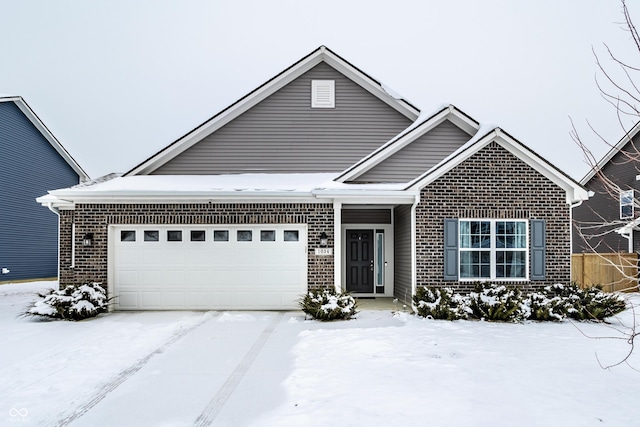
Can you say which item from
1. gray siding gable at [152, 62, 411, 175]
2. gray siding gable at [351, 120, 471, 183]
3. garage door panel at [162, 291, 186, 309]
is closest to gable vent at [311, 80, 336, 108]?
gray siding gable at [152, 62, 411, 175]

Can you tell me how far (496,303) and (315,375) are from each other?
5.45m

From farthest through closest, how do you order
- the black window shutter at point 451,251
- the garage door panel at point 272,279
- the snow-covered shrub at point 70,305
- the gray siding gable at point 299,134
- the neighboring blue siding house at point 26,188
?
the neighboring blue siding house at point 26,188
the gray siding gable at point 299,134
the garage door panel at point 272,279
the black window shutter at point 451,251
the snow-covered shrub at point 70,305

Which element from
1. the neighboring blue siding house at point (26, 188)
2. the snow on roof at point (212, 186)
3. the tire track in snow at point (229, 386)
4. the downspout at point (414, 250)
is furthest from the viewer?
→ the neighboring blue siding house at point (26, 188)

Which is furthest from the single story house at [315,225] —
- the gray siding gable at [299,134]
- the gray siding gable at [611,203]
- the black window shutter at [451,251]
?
the gray siding gable at [611,203]

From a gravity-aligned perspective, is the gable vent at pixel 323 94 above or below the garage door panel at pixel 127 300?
above

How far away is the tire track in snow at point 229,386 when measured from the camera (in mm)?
4828

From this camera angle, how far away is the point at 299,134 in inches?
557

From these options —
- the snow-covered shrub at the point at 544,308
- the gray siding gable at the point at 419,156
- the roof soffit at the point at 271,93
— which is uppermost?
the roof soffit at the point at 271,93

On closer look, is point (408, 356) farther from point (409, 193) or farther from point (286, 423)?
point (409, 193)

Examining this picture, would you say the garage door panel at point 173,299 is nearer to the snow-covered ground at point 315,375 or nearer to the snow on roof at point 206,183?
the snow-covered ground at point 315,375

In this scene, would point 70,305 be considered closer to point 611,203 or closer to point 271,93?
point 271,93

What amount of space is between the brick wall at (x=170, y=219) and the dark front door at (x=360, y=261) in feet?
8.84

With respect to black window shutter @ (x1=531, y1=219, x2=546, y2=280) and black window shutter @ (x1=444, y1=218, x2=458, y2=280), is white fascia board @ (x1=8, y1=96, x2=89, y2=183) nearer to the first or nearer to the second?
black window shutter @ (x1=444, y1=218, x2=458, y2=280)

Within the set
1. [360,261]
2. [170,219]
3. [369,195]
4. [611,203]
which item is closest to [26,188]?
[170,219]
